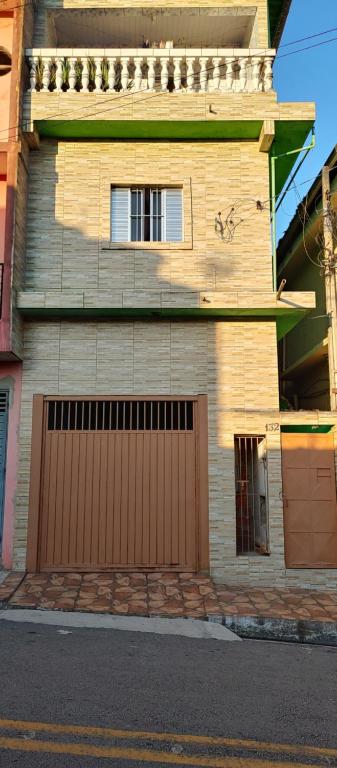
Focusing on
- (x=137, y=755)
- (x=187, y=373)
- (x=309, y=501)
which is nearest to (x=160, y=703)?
(x=137, y=755)

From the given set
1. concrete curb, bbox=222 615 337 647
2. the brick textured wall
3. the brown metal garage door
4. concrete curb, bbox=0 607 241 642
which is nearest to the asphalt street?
concrete curb, bbox=0 607 241 642

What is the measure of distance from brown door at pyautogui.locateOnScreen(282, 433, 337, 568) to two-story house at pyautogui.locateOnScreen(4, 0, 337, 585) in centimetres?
3

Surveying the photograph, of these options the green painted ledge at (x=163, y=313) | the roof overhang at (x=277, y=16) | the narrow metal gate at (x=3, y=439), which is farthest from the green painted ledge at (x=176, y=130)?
the narrow metal gate at (x=3, y=439)

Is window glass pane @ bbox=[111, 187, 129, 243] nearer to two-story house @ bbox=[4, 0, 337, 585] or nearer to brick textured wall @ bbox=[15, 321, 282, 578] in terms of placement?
two-story house @ bbox=[4, 0, 337, 585]

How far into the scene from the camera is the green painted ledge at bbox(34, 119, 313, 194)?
8383mm

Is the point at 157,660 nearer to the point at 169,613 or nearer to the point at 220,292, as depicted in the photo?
the point at 169,613

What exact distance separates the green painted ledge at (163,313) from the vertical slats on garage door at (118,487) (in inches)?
55.1

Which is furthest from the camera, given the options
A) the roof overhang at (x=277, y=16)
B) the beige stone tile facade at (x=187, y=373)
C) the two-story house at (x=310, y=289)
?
the roof overhang at (x=277, y=16)

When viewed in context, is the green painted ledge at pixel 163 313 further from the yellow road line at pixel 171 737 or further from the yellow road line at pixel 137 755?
the yellow road line at pixel 137 755

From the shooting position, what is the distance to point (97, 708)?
363cm

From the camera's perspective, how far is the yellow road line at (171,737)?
3203 mm

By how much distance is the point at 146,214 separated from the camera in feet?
28.8

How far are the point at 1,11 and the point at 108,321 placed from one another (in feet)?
18.1

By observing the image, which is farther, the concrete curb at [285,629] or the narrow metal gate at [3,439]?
the narrow metal gate at [3,439]
